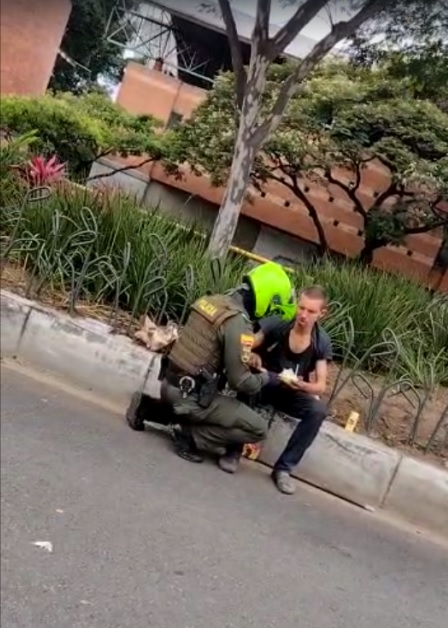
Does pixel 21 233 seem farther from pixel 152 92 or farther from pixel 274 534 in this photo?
pixel 152 92

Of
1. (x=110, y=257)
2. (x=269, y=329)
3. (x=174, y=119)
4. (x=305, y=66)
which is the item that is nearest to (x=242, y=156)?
(x=305, y=66)

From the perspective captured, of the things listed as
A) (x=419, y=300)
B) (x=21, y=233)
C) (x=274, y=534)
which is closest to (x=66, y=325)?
(x=21, y=233)

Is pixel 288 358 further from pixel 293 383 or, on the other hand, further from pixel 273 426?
pixel 273 426

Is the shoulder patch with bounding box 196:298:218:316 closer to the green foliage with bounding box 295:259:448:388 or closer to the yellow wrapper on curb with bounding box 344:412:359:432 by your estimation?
the yellow wrapper on curb with bounding box 344:412:359:432

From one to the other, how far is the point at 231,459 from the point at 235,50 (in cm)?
391

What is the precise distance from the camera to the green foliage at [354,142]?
10633 millimetres

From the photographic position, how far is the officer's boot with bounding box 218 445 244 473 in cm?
500

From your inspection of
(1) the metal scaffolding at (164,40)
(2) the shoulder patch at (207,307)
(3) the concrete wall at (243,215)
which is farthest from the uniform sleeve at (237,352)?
(3) the concrete wall at (243,215)

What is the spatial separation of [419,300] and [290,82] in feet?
7.18

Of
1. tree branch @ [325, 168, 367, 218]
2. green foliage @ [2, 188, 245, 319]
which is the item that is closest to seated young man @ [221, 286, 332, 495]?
green foliage @ [2, 188, 245, 319]

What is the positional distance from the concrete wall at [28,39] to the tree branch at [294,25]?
5.77 feet

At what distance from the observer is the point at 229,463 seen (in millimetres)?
5039

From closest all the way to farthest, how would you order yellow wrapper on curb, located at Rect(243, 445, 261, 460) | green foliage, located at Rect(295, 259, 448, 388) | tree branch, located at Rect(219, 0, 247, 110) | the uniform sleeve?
the uniform sleeve, yellow wrapper on curb, located at Rect(243, 445, 261, 460), green foliage, located at Rect(295, 259, 448, 388), tree branch, located at Rect(219, 0, 247, 110)

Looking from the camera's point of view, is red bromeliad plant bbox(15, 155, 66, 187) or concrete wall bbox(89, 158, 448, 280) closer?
red bromeliad plant bbox(15, 155, 66, 187)
